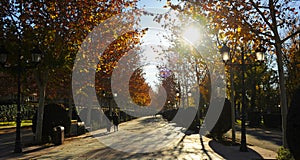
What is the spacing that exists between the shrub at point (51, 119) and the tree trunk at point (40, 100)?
3.16ft

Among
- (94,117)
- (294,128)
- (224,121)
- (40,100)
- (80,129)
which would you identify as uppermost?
(40,100)

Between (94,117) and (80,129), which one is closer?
(80,129)

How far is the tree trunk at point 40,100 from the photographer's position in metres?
18.3

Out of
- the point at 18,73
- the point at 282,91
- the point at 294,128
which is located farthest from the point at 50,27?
the point at 294,128

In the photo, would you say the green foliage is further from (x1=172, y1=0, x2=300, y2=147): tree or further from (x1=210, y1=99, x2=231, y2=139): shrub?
(x1=210, y1=99, x2=231, y2=139): shrub

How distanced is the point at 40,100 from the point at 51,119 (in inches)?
100.0

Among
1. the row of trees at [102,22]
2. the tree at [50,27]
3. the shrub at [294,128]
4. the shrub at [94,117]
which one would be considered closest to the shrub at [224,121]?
the row of trees at [102,22]

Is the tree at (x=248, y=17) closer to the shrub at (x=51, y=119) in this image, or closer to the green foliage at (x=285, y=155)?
the green foliage at (x=285, y=155)

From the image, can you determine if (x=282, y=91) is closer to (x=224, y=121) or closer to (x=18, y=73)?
(x=224, y=121)

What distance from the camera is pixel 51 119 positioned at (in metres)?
20.8

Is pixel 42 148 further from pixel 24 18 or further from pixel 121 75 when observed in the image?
pixel 121 75

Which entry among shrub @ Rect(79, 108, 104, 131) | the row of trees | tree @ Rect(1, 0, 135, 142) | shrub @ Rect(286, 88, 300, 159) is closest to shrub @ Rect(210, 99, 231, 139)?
the row of trees

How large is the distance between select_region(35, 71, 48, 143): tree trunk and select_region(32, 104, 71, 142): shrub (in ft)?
3.16

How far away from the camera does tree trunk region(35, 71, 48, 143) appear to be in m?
18.3
